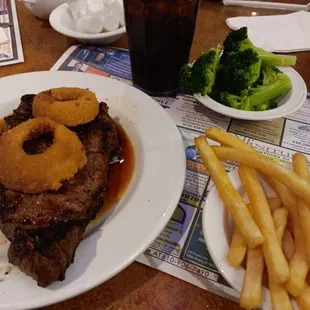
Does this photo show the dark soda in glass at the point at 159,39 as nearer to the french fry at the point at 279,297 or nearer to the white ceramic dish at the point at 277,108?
the white ceramic dish at the point at 277,108

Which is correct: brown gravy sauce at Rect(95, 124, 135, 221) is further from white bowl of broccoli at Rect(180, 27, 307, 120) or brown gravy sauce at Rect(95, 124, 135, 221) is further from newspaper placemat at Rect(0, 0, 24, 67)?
newspaper placemat at Rect(0, 0, 24, 67)

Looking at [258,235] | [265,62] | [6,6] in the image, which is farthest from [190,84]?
[6,6]

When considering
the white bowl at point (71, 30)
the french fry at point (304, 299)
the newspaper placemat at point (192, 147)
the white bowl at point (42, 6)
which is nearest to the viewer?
the french fry at point (304, 299)

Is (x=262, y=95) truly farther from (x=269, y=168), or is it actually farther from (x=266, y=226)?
(x=266, y=226)

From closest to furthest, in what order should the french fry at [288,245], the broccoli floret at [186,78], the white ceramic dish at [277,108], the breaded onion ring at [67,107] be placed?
the french fry at [288,245] → the breaded onion ring at [67,107] → the white ceramic dish at [277,108] → the broccoli floret at [186,78]

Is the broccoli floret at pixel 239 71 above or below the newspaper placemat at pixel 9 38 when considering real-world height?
above

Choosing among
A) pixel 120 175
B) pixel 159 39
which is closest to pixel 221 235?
pixel 120 175

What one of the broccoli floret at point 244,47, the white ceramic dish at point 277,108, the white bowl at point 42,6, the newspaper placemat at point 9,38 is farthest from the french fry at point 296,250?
the white bowl at point 42,6

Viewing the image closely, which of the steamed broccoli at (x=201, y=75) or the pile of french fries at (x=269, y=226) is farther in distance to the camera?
the steamed broccoli at (x=201, y=75)

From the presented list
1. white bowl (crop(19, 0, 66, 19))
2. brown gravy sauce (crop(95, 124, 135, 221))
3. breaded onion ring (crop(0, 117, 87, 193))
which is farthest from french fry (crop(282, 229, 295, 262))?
white bowl (crop(19, 0, 66, 19))
